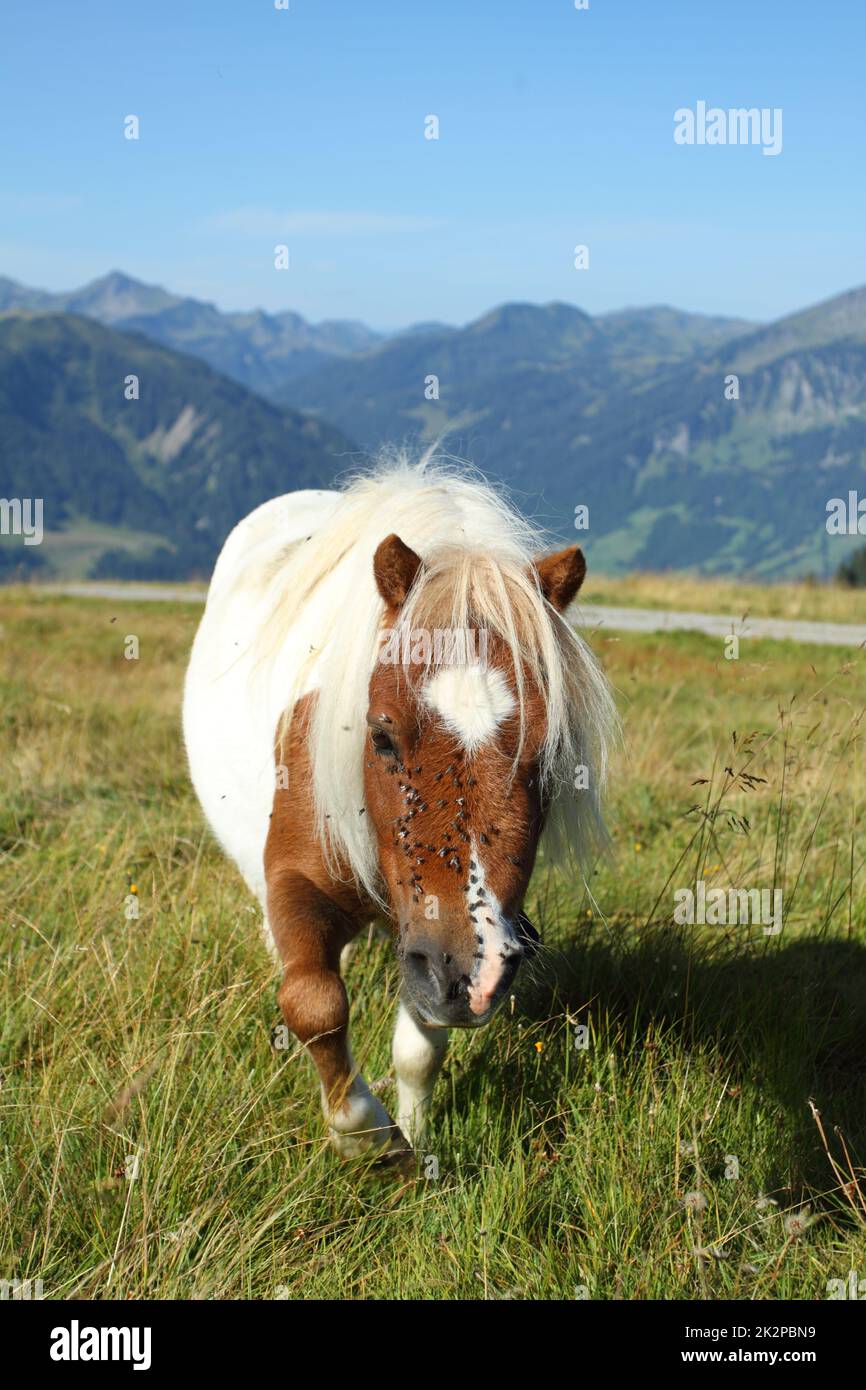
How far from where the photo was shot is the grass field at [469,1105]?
2680mm

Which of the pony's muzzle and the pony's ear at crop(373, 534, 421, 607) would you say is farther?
the pony's ear at crop(373, 534, 421, 607)

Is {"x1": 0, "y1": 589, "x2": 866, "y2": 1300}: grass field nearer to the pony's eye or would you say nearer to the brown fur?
the brown fur

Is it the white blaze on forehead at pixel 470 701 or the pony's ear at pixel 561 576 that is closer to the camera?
the white blaze on forehead at pixel 470 701

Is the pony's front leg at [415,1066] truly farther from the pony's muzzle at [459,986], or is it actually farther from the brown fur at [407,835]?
the pony's muzzle at [459,986]

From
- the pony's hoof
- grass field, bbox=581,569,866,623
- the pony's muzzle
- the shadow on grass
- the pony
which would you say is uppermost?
grass field, bbox=581,569,866,623

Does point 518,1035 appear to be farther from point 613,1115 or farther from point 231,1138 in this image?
point 231,1138

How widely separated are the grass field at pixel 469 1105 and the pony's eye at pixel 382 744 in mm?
1066

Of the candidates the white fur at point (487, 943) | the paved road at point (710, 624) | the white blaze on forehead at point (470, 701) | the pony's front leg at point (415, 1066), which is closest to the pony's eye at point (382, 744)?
the white blaze on forehead at point (470, 701)

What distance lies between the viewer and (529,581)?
2947 millimetres

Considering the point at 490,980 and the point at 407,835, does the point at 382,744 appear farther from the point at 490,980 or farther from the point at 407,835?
the point at 490,980

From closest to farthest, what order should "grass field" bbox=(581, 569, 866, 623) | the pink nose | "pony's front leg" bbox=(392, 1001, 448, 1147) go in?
1. the pink nose
2. "pony's front leg" bbox=(392, 1001, 448, 1147)
3. "grass field" bbox=(581, 569, 866, 623)

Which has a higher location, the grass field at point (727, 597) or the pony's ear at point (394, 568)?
the grass field at point (727, 597)

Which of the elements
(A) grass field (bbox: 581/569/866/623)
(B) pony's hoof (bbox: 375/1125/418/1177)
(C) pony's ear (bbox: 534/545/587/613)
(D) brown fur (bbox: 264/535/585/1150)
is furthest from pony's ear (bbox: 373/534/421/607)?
(A) grass field (bbox: 581/569/866/623)

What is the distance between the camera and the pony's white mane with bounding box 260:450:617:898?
2.79 m
